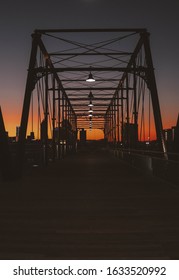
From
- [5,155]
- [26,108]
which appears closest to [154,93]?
[26,108]

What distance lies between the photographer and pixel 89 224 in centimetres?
656

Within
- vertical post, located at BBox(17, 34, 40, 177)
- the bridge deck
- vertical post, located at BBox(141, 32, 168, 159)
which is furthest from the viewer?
vertical post, located at BBox(141, 32, 168, 159)

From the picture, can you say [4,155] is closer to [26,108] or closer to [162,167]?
[26,108]

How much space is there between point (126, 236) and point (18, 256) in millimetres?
1468

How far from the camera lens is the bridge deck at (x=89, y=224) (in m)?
5.00

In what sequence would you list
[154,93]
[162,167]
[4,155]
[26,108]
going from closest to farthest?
[4,155]
[162,167]
[26,108]
[154,93]

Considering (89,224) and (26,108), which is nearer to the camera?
(89,224)

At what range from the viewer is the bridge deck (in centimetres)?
500

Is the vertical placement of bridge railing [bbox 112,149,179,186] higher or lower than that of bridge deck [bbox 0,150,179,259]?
higher

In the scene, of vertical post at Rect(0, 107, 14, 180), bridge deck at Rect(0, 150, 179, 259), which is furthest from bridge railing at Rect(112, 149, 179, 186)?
vertical post at Rect(0, 107, 14, 180)

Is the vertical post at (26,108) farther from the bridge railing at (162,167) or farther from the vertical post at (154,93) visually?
the vertical post at (154,93)

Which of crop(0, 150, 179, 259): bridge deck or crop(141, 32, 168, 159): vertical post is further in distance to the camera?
crop(141, 32, 168, 159): vertical post

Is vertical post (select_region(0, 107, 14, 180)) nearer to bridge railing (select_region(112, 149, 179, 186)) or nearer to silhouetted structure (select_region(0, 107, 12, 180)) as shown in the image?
silhouetted structure (select_region(0, 107, 12, 180))

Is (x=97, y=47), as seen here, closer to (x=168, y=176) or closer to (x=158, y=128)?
(x=158, y=128)
